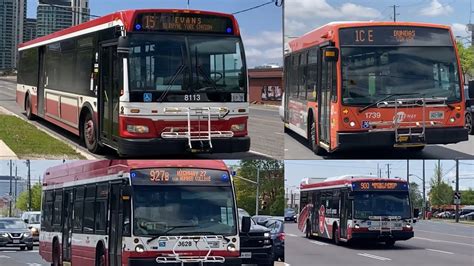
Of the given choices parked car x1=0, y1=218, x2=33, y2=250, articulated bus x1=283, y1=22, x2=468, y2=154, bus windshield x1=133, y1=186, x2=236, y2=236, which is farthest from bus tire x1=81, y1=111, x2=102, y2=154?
parked car x1=0, y1=218, x2=33, y2=250

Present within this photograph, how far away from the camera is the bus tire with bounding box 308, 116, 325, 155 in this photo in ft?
34.2

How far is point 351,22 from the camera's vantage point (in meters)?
10.4

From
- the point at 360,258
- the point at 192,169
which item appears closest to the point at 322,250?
the point at 360,258

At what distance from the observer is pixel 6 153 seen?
9.27 meters

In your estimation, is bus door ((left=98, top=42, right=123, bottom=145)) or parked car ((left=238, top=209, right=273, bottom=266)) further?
parked car ((left=238, top=209, right=273, bottom=266))

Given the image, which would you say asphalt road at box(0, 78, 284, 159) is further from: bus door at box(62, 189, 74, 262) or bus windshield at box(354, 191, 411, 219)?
bus windshield at box(354, 191, 411, 219)

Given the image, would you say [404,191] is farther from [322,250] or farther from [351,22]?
[351,22]

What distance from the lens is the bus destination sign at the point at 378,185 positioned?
1337cm

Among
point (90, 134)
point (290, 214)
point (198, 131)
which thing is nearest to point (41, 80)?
point (90, 134)

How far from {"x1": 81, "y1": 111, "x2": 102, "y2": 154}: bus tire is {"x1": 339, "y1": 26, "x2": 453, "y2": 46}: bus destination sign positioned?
328 centimetres

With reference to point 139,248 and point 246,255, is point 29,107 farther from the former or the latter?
point 246,255

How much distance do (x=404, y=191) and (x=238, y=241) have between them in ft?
13.5

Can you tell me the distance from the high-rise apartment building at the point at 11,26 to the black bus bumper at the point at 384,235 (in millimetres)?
6296

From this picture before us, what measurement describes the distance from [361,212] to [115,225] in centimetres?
512
